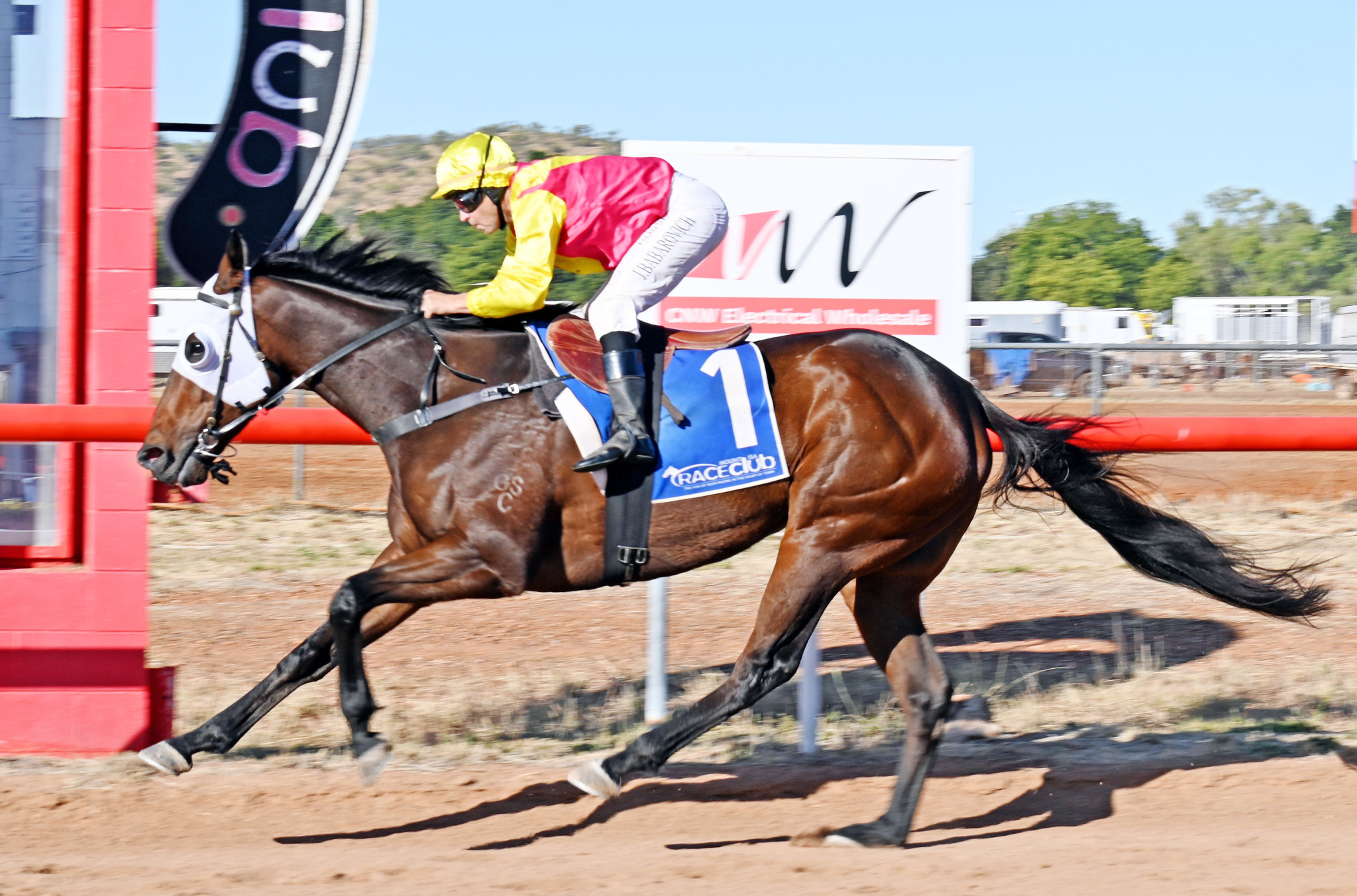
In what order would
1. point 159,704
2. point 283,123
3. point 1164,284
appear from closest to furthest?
point 159,704 < point 283,123 < point 1164,284

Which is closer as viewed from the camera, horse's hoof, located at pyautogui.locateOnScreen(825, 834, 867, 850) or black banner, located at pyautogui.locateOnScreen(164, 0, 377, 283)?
horse's hoof, located at pyautogui.locateOnScreen(825, 834, 867, 850)

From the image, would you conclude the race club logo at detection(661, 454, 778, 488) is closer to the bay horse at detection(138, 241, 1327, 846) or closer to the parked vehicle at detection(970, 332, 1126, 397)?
the bay horse at detection(138, 241, 1327, 846)

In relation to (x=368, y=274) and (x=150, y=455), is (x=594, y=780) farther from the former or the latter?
(x=368, y=274)

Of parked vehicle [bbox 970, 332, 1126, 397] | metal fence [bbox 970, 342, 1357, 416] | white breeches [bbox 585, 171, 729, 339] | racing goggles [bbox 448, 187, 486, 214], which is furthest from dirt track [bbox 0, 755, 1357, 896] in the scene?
parked vehicle [bbox 970, 332, 1126, 397]

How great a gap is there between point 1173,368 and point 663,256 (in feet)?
47.7

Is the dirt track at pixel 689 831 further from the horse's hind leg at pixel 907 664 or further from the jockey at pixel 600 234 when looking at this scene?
the jockey at pixel 600 234

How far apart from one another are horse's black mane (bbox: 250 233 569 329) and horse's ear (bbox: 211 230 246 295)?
8 cm

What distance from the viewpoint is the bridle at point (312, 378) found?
14.4 feet

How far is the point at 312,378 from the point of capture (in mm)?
4504

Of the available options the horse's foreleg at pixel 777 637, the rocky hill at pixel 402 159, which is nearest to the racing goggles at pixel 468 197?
the horse's foreleg at pixel 777 637

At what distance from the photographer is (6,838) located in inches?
174

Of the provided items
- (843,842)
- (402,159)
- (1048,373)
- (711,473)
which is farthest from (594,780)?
(402,159)

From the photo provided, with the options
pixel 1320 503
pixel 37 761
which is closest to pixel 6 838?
pixel 37 761

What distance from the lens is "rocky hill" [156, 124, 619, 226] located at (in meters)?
110
